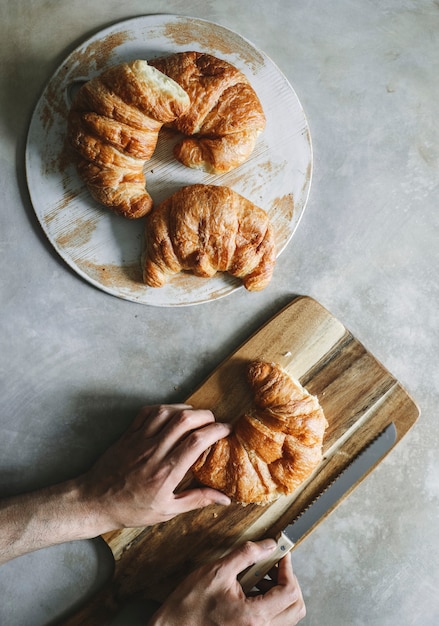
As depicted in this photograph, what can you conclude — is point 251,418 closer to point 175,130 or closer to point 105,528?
point 105,528

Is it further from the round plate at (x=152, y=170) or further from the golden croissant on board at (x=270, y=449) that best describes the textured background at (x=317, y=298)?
the golden croissant on board at (x=270, y=449)

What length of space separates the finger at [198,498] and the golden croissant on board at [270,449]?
3 centimetres

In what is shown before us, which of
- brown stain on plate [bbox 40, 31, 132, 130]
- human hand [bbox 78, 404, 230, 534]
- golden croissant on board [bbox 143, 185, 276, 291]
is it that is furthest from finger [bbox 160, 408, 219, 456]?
brown stain on plate [bbox 40, 31, 132, 130]

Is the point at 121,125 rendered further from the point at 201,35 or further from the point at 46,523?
the point at 46,523

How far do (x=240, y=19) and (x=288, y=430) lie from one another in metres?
1.76

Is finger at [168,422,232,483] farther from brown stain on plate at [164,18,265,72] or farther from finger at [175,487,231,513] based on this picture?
brown stain on plate at [164,18,265,72]

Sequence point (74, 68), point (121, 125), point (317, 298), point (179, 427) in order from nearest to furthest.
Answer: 1. point (121, 125)
2. point (179, 427)
3. point (74, 68)
4. point (317, 298)

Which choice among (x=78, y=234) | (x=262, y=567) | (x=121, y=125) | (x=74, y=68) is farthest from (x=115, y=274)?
(x=262, y=567)

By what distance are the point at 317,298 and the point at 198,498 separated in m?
0.99

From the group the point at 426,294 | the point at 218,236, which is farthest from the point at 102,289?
the point at 426,294

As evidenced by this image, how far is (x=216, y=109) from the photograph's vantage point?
207 centimetres

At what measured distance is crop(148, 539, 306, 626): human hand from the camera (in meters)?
2.09

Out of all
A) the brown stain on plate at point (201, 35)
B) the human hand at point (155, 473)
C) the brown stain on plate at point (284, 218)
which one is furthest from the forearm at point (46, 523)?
the brown stain on plate at point (201, 35)

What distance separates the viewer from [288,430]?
2082mm
